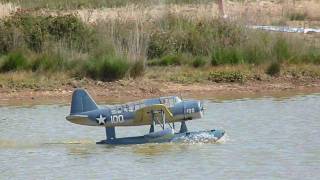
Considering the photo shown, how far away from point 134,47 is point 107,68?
0.77m

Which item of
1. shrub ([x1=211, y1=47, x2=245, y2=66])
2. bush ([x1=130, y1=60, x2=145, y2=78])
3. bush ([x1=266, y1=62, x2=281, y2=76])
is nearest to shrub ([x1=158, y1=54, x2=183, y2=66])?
shrub ([x1=211, y1=47, x2=245, y2=66])

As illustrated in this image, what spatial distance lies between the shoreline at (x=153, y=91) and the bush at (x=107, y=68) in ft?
0.74

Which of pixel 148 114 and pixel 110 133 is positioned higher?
pixel 148 114

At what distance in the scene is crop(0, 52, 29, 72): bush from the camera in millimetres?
22609

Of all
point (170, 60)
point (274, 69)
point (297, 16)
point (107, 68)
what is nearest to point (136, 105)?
point (107, 68)

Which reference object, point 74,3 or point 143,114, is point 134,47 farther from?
point 74,3

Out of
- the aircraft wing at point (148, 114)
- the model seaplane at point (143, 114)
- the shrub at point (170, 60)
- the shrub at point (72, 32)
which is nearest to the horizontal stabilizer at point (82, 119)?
the model seaplane at point (143, 114)

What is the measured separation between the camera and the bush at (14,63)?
22609 mm

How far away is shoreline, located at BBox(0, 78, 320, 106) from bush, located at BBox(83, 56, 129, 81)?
0.23m

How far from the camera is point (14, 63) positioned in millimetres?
22703

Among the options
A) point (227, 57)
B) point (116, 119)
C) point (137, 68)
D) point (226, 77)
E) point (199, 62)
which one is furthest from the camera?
point (199, 62)

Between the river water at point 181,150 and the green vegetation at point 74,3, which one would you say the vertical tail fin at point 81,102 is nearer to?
the river water at point 181,150

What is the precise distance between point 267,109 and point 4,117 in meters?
4.70

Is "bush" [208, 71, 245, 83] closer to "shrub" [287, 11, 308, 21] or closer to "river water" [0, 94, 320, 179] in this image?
"river water" [0, 94, 320, 179]
